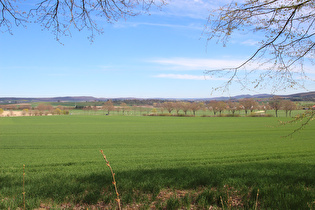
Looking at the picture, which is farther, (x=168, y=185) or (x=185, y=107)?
(x=185, y=107)

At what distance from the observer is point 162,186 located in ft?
16.3

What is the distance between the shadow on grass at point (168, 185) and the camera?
4305 mm

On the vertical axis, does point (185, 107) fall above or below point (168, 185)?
below

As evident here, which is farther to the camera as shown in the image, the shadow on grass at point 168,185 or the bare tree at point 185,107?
the bare tree at point 185,107

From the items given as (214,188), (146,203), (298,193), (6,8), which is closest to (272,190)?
(298,193)

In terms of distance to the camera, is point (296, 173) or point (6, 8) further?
point (296, 173)

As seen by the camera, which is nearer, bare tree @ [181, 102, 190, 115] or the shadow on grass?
the shadow on grass

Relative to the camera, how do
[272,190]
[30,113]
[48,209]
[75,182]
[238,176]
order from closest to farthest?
1. [48,209]
2. [272,190]
3. [75,182]
4. [238,176]
5. [30,113]

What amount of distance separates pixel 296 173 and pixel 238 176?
1.71m

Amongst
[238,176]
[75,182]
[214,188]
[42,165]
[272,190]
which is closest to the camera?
[272,190]

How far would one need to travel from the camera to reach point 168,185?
509 cm

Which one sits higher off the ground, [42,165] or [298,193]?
[298,193]

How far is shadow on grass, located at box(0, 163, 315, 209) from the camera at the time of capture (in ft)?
14.1

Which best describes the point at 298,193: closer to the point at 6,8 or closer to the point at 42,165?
the point at 6,8
